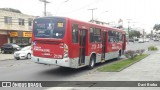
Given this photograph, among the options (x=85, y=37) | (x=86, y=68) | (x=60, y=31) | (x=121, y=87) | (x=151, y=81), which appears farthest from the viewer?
(x=86, y=68)

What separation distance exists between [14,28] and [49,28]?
4212 cm

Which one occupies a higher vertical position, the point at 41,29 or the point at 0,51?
the point at 41,29

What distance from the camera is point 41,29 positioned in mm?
15211

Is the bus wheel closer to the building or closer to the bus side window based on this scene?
the bus side window

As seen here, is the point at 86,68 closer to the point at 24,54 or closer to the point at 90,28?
the point at 90,28

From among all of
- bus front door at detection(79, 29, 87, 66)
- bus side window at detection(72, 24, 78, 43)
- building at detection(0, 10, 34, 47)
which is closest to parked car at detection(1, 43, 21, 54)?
building at detection(0, 10, 34, 47)

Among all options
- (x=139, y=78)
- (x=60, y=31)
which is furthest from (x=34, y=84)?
(x=139, y=78)

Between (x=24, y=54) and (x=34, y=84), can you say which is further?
(x=24, y=54)

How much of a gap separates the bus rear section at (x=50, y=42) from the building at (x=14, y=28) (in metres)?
37.7

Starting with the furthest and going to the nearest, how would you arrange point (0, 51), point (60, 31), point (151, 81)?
1. point (0, 51)
2. point (60, 31)
3. point (151, 81)

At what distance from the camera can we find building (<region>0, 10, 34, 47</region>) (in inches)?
2054

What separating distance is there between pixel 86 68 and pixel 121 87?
7.74 metres

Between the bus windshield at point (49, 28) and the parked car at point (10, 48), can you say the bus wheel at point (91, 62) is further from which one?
the parked car at point (10, 48)

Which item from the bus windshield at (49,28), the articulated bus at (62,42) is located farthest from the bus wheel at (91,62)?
the bus windshield at (49,28)
